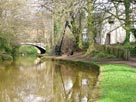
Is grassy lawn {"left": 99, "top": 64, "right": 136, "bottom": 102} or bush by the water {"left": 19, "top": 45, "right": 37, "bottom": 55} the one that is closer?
grassy lawn {"left": 99, "top": 64, "right": 136, "bottom": 102}

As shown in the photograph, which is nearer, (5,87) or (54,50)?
(5,87)

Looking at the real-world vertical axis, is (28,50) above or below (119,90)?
below

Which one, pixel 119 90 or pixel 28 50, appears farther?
pixel 28 50

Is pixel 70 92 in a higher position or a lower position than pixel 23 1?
lower

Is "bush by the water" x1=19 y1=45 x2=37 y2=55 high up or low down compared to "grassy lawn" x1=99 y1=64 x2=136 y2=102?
down

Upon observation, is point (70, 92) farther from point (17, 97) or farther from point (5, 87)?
point (5, 87)

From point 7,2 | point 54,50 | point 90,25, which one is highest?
point 7,2

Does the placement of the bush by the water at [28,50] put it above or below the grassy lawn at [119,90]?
below

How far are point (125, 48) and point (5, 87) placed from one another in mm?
16290

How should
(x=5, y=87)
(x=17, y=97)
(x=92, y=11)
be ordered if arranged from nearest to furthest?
(x=17, y=97), (x=5, y=87), (x=92, y=11)

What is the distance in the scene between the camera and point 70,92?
17.1m

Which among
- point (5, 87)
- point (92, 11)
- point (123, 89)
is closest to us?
point (123, 89)

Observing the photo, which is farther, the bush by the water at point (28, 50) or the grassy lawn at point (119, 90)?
the bush by the water at point (28, 50)

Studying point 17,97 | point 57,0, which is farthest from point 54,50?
point 17,97
